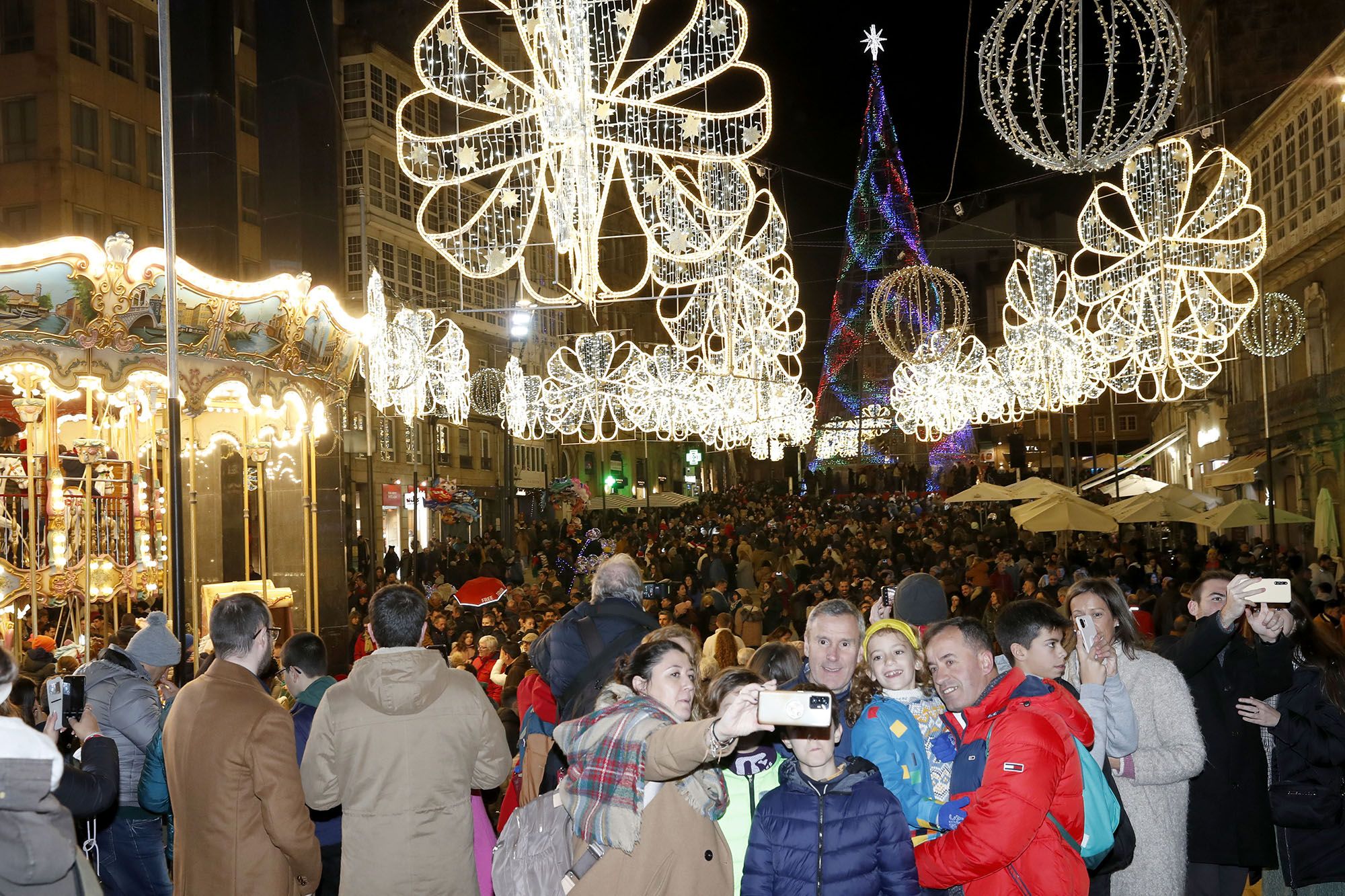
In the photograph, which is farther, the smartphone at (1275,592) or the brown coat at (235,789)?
the smartphone at (1275,592)

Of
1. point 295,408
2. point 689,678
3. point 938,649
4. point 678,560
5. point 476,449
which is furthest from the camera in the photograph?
point 476,449

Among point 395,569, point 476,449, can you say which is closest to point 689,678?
point 395,569

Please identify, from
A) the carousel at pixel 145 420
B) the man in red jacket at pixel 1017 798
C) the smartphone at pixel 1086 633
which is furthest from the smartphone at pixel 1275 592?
the carousel at pixel 145 420

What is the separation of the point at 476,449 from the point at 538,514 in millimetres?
4243

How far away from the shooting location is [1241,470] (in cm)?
3212

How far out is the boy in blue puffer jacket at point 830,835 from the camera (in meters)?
3.72

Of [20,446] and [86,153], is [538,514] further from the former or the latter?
[20,446]

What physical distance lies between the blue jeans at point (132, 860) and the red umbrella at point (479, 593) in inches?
348

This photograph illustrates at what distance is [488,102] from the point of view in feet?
33.0

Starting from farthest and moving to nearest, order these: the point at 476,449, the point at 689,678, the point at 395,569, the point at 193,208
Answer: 1. the point at 476,449
2. the point at 395,569
3. the point at 193,208
4. the point at 689,678

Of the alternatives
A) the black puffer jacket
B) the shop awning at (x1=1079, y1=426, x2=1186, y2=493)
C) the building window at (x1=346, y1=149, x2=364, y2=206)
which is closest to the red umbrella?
the black puffer jacket

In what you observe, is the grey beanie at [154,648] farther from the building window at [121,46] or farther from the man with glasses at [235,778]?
the building window at [121,46]

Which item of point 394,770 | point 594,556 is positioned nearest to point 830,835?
point 394,770

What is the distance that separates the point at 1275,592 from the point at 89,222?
2913 cm
